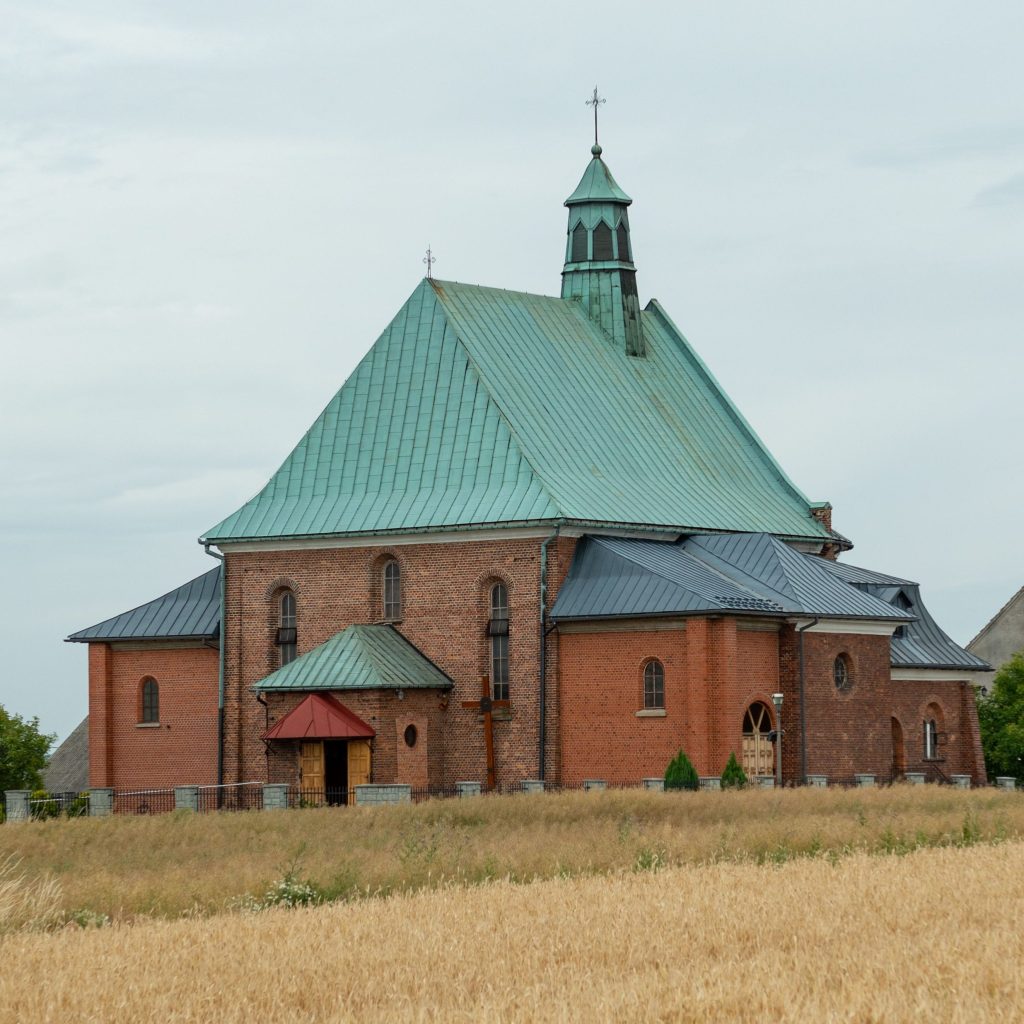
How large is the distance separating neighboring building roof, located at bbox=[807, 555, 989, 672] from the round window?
14.0 ft

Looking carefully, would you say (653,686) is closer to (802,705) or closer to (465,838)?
(802,705)

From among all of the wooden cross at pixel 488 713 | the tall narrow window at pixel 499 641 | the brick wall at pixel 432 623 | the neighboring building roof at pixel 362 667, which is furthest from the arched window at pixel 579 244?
the wooden cross at pixel 488 713

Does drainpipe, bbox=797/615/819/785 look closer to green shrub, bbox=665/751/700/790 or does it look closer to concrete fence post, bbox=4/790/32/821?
green shrub, bbox=665/751/700/790

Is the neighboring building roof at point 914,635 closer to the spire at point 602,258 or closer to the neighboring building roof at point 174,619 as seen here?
the spire at point 602,258

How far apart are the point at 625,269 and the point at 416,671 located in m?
14.8

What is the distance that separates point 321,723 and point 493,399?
9.30m

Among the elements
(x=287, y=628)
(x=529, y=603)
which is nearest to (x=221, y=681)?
(x=287, y=628)

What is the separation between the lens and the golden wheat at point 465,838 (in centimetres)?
2598

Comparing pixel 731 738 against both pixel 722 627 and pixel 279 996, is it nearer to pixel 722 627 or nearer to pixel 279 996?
pixel 722 627

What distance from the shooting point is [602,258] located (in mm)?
59312

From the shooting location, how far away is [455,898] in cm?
2250

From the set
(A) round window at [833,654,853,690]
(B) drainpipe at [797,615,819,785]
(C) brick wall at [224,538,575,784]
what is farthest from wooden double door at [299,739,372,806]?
(A) round window at [833,654,853,690]

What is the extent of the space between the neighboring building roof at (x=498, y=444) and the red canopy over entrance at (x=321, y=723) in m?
4.81

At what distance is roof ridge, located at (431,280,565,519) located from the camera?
50000 millimetres
